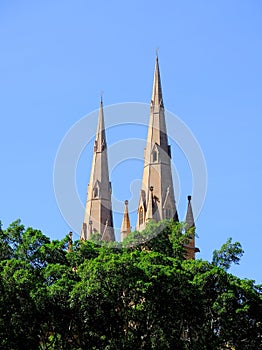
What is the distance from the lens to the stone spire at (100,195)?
7931cm

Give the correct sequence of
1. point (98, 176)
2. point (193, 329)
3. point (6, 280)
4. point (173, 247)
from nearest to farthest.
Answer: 1. point (6, 280)
2. point (193, 329)
3. point (173, 247)
4. point (98, 176)

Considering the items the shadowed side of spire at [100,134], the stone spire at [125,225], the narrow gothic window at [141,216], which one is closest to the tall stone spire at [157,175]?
the narrow gothic window at [141,216]

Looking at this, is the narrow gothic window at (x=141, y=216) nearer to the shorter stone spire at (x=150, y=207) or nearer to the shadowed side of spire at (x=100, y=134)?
the shorter stone spire at (x=150, y=207)

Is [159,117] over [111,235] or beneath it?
over

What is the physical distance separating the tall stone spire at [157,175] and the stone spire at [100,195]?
498 cm

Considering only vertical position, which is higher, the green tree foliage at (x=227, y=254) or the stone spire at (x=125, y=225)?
the stone spire at (x=125, y=225)

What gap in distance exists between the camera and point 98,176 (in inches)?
3233

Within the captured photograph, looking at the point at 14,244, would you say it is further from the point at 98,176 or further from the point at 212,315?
the point at 98,176

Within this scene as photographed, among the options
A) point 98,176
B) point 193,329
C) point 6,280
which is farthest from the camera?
point 98,176

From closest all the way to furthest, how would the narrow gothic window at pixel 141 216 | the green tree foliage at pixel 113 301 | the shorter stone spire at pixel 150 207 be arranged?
the green tree foliage at pixel 113 301
the shorter stone spire at pixel 150 207
the narrow gothic window at pixel 141 216

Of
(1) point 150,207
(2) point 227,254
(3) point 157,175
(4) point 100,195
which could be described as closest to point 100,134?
(4) point 100,195

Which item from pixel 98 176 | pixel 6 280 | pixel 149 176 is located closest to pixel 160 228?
pixel 6 280

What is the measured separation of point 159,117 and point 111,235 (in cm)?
1157

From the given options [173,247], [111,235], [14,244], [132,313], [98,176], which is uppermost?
[98,176]
